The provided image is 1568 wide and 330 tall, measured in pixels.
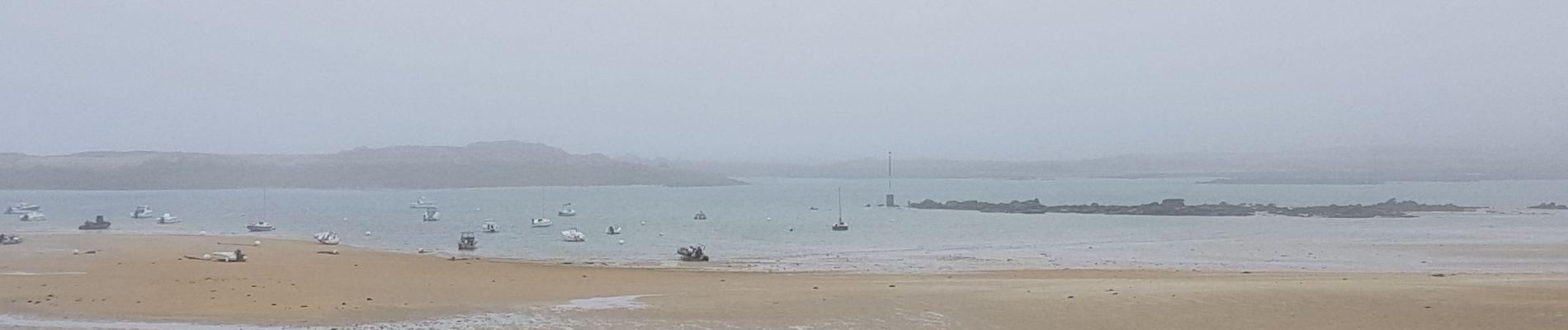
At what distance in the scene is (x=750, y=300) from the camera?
558 inches

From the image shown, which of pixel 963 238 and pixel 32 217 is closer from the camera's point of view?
pixel 963 238

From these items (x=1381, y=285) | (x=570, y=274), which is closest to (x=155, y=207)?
(x=570, y=274)

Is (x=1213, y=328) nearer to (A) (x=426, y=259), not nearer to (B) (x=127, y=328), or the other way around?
(B) (x=127, y=328)

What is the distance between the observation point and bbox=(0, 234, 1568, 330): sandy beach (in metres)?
11.7

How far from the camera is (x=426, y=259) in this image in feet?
Answer: 89.8

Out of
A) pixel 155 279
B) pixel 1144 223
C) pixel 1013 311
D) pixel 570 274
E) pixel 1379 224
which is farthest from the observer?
pixel 1144 223

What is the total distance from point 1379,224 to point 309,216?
57963mm

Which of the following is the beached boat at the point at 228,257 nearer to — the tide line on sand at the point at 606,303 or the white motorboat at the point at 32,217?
the tide line on sand at the point at 606,303

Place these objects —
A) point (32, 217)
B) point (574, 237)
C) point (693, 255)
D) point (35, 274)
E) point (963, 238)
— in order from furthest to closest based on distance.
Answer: point (32, 217) → point (963, 238) → point (574, 237) → point (693, 255) → point (35, 274)

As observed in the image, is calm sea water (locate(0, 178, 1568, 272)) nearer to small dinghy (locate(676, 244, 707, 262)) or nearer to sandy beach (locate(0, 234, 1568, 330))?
small dinghy (locate(676, 244, 707, 262))

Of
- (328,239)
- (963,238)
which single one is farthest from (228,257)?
(963,238)

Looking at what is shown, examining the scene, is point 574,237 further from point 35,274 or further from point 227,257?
point 35,274

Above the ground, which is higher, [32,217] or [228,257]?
[32,217]

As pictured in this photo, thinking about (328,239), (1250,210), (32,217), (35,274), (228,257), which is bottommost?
(35,274)
